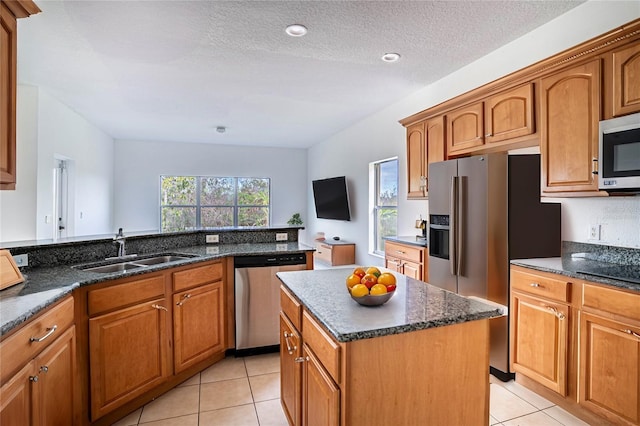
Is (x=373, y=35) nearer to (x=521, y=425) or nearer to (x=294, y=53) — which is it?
(x=294, y=53)

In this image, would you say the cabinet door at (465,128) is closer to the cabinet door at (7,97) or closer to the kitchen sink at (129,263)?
the kitchen sink at (129,263)

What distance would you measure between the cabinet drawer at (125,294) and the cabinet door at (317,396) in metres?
Answer: 1.21

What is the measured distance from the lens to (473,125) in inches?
125

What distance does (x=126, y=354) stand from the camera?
2.17m

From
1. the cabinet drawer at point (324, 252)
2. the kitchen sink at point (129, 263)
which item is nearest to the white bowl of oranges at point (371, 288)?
the kitchen sink at point (129, 263)

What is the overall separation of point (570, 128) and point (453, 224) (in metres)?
1.03

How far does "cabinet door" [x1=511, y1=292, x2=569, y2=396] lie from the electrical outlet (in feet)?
10.6

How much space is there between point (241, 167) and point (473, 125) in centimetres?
588

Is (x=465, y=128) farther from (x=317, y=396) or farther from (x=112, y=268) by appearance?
(x=112, y=268)

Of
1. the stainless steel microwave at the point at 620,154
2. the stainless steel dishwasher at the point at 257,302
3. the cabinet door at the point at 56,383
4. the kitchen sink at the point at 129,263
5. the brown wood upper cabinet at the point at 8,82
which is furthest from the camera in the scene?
the stainless steel dishwasher at the point at 257,302

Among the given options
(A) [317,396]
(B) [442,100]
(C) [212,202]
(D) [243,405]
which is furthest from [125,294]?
(C) [212,202]

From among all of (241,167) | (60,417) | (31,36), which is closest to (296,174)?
(241,167)

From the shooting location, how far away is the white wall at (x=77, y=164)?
4.35 m

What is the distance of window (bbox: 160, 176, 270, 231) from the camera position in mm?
7719
